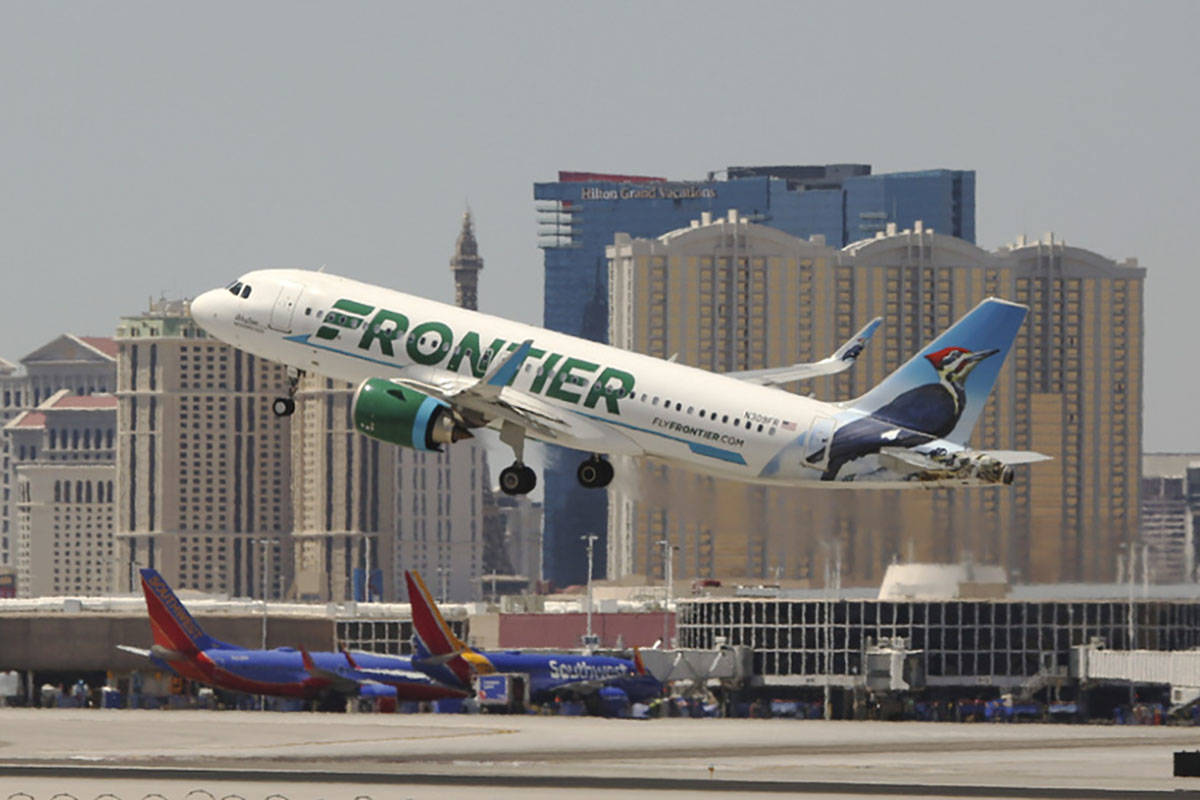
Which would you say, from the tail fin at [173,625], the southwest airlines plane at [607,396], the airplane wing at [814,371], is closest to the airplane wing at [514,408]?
the southwest airlines plane at [607,396]

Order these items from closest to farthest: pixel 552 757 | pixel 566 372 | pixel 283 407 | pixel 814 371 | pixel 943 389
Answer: pixel 943 389, pixel 566 372, pixel 283 407, pixel 814 371, pixel 552 757

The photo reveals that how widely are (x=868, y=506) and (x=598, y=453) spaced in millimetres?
50267

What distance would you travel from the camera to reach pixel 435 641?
18788 cm

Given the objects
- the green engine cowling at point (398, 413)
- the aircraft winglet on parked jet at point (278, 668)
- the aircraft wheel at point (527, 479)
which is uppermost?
the green engine cowling at point (398, 413)

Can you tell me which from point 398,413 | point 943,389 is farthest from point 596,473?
point 943,389

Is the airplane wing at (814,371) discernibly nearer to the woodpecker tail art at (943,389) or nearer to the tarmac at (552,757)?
the woodpecker tail art at (943,389)

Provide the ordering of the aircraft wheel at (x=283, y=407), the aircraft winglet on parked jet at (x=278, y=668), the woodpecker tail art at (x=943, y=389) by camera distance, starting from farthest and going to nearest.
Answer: the aircraft winglet on parked jet at (x=278, y=668) → the aircraft wheel at (x=283, y=407) → the woodpecker tail art at (x=943, y=389)

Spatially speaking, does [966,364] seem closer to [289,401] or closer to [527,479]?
[527,479]

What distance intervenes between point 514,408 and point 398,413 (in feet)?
15.9

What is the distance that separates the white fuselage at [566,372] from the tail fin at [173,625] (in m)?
65.1

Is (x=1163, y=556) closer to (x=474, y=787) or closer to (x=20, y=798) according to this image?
(x=474, y=787)

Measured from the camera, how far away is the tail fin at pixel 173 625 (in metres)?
191

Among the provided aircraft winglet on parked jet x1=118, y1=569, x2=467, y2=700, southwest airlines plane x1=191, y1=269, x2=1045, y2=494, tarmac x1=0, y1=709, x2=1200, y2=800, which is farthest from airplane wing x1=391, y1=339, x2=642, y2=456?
aircraft winglet on parked jet x1=118, y1=569, x2=467, y2=700

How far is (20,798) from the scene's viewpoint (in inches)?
4134
